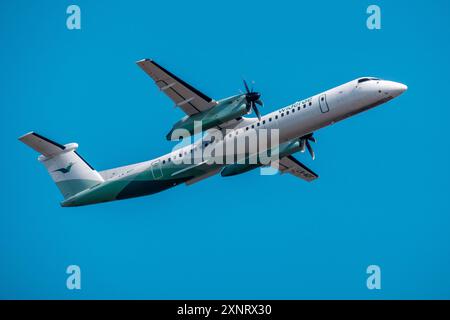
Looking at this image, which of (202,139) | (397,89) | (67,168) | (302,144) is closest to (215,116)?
(202,139)

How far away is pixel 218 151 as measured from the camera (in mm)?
28812

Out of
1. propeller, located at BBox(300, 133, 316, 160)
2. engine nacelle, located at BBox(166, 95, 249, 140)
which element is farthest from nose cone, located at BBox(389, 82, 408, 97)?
engine nacelle, located at BBox(166, 95, 249, 140)

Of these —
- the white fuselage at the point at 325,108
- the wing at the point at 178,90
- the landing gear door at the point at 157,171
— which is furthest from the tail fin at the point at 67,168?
the white fuselage at the point at 325,108

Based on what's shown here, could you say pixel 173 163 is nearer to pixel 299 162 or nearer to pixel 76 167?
pixel 76 167

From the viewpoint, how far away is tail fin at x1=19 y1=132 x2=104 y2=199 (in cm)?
3105

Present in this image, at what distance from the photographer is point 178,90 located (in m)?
28.1

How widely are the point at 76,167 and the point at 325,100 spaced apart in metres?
11.3

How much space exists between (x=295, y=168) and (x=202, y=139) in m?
6.42

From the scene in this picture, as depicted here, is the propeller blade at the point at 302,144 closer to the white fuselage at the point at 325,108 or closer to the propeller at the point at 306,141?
the propeller at the point at 306,141

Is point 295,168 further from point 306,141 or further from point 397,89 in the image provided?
point 397,89

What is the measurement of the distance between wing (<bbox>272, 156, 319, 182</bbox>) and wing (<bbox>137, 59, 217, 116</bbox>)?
6.04 m

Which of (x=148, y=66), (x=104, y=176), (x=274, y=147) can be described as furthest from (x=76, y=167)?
(x=274, y=147)

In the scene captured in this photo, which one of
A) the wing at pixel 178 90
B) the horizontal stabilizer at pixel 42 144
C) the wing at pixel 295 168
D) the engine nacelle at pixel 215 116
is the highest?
the wing at pixel 178 90

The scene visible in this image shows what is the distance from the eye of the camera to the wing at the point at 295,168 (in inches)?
1319
